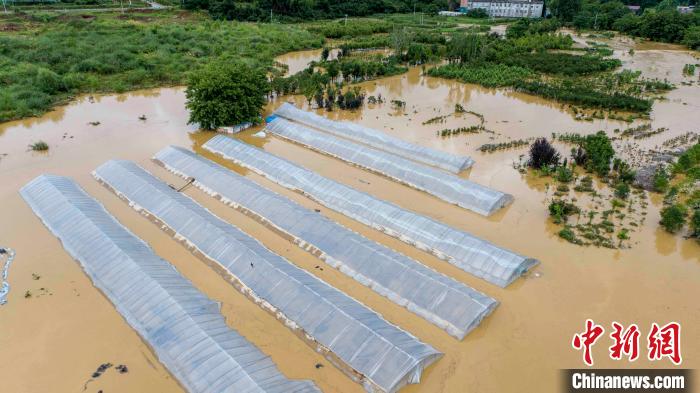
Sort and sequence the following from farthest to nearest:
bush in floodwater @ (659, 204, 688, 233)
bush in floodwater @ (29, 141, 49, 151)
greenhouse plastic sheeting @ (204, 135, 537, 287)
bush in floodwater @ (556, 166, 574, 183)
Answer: bush in floodwater @ (29, 141, 49, 151)
bush in floodwater @ (556, 166, 574, 183)
bush in floodwater @ (659, 204, 688, 233)
greenhouse plastic sheeting @ (204, 135, 537, 287)

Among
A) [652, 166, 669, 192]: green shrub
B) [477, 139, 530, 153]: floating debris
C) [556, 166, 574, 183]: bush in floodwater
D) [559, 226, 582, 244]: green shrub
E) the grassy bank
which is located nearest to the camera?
[559, 226, 582, 244]: green shrub

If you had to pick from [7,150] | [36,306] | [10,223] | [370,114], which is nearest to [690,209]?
[370,114]

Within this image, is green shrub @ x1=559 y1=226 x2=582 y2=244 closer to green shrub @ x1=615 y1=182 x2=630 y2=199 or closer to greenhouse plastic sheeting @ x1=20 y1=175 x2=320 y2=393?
green shrub @ x1=615 y1=182 x2=630 y2=199

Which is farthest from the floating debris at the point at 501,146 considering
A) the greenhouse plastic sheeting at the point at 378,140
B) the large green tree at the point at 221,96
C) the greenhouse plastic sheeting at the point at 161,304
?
the greenhouse plastic sheeting at the point at 161,304

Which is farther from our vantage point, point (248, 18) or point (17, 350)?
point (248, 18)

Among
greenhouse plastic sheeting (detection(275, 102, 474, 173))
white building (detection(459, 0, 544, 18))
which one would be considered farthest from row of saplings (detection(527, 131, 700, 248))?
white building (detection(459, 0, 544, 18))

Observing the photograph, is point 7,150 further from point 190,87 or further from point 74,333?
point 74,333

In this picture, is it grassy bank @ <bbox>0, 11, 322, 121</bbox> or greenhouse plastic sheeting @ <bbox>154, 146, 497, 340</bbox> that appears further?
grassy bank @ <bbox>0, 11, 322, 121</bbox>
